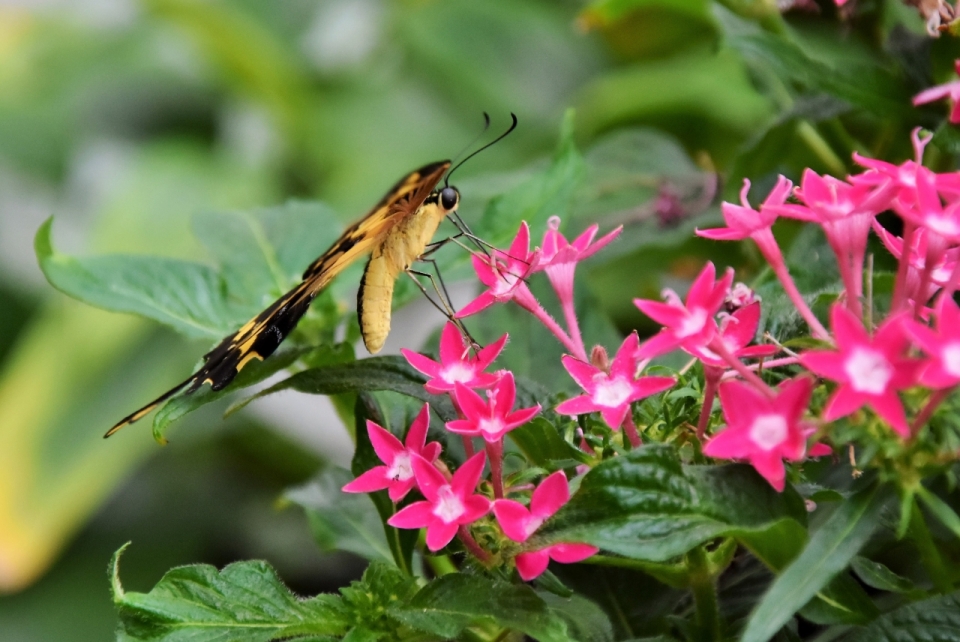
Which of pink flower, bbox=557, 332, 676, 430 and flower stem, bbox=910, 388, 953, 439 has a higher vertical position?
pink flower, bbox=557, 332, 676, 430

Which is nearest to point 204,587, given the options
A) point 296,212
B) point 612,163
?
point 296,212

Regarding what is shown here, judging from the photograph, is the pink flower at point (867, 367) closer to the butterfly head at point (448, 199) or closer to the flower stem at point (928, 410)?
the flower stem at point (928, 410)

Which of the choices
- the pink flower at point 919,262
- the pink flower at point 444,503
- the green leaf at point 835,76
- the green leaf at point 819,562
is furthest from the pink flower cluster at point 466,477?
the green leaf at point 835,76

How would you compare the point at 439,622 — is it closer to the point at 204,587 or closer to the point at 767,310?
the point at 204,587

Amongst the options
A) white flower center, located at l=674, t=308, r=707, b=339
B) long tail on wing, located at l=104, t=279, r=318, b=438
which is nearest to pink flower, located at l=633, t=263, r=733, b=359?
white flower center, located at l=674, t=308, r=707, b=339

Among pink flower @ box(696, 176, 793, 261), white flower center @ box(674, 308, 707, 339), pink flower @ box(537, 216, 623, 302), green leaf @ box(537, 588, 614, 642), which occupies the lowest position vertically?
green leaf @ box(537, 588, 614, 642)

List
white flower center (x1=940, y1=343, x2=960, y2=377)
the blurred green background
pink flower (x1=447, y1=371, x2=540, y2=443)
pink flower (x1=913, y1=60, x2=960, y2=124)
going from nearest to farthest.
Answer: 1. white flower center (x1=940, y1=343, x2=960, y2=377)
2. pink flower (x1=447, y1=371, x2=540, y2=443)
3. pink flower (x1=913, y1=60, x2=960, y2=124)
4. the blurred green background

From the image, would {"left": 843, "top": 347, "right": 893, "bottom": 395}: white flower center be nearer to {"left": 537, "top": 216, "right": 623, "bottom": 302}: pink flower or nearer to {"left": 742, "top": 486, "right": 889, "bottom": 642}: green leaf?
{"left": 742, "top": 486, "right": 889, "bottom": 642}: green leaf

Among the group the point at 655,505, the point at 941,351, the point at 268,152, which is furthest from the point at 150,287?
the point at 268,152
